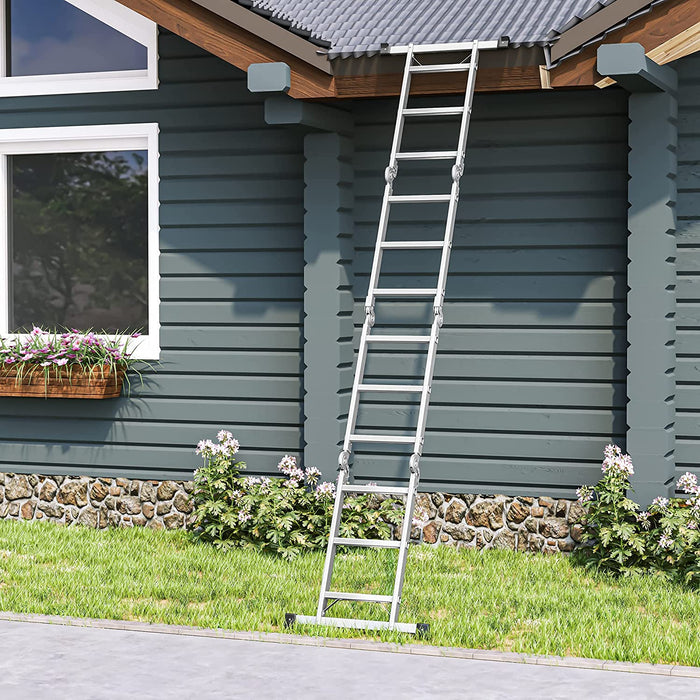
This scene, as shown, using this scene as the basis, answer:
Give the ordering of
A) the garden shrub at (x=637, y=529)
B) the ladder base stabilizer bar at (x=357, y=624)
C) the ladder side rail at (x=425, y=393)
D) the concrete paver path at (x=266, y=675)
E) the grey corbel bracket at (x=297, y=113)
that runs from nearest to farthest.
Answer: the concrete paver path at (x=266, y=675)
the ladder base stabilizer bar at (x=357, y=624)
the ladder side rail at (x=425, y=393)
the garden shrub at (x=637, y=529)
the grey corbel bracket at (x=297, y=113)

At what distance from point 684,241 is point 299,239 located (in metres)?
2.62

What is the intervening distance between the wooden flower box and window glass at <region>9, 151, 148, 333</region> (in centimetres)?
45

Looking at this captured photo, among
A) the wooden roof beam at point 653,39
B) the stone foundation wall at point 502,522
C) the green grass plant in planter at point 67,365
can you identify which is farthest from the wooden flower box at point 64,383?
the wooden roof beam at point 653,39

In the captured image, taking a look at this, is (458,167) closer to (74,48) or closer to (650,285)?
(650,285)

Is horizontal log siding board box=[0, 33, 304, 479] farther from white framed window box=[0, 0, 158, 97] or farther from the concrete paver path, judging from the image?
the concrete paver path

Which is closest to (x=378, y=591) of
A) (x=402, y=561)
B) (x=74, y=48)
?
(x=402, y=561)

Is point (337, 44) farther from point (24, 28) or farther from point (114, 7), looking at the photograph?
point (24, 28)

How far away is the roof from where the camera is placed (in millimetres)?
7258

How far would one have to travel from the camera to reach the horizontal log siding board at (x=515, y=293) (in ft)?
25.2

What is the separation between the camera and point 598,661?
5332mm

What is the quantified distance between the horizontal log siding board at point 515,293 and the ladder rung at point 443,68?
76 centimetres

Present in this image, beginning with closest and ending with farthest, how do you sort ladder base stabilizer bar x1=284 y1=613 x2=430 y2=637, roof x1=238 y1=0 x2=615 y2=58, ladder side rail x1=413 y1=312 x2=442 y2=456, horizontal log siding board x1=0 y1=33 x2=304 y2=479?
ladder base stabilizer bar x1=284 y1=613 x2=430 y2=637, ladder side rail x1=413 y1=312 x2=442 y2=456, roof x1=238 y1=0 x2=615 y2=58, horizontal log siding board x1=0 y1=33 x2=304 y2=479

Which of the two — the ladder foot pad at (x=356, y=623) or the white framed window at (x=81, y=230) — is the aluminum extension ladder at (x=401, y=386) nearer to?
the ladder foot pad at (x=356, y=623)

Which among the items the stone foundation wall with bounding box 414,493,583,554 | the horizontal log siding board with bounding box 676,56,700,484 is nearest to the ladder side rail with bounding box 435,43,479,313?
the horizontal log siding board with bounding box 676,56,700,484
